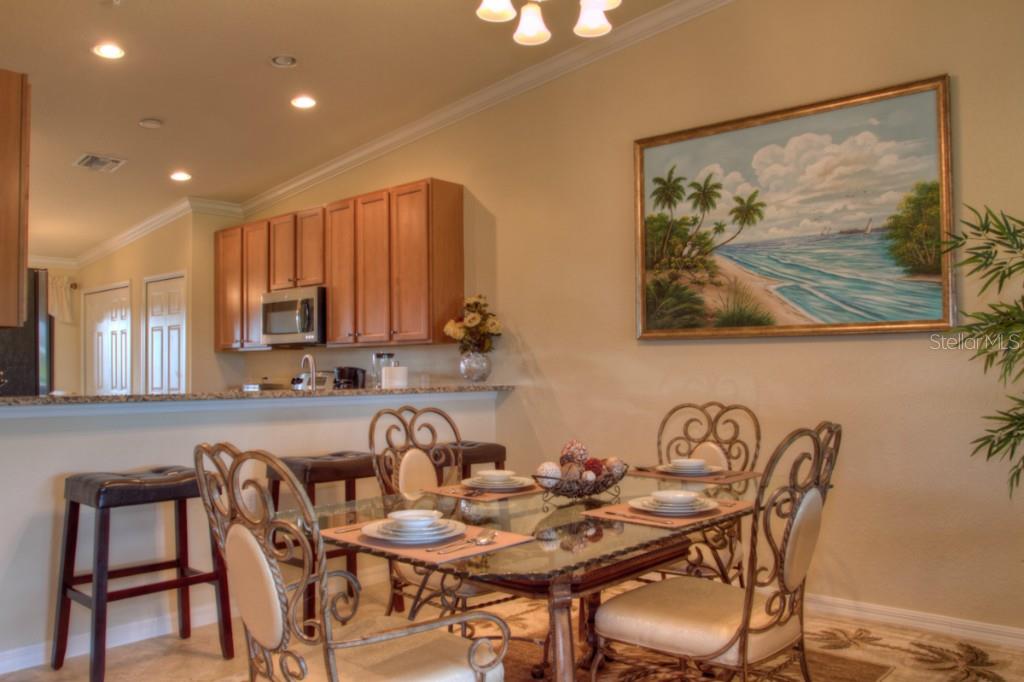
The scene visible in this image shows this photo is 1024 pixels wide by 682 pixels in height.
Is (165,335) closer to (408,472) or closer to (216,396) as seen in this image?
(216,396)

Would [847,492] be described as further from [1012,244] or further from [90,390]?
[90,390]

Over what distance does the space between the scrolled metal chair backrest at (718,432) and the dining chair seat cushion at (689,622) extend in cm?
105

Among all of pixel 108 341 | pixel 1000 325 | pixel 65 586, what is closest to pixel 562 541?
pixel 1000 325

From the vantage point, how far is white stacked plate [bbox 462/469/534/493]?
8.19 ft

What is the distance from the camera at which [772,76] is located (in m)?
3.43

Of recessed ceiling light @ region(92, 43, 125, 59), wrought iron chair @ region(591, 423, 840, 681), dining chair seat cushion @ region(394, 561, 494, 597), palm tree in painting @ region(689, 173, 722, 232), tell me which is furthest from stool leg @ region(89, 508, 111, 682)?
palm tree in painting @ region(689, 173, 722, 232)

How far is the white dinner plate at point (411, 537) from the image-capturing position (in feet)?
5.76

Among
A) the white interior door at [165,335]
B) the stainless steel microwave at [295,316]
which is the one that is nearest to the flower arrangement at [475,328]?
the stainless steel microwave at [295,316]

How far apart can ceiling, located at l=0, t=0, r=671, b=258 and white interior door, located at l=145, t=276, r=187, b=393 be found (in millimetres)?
1361

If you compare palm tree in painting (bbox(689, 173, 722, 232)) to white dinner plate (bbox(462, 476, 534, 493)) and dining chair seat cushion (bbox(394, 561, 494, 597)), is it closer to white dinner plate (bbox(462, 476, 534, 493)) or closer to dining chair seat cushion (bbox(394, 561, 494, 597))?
white dinner plate (bbox(462, 476, 534, 493))

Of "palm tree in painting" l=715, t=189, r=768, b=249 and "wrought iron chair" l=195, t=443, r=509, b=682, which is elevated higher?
"palm tree in painting" l=715, t=189, r=768, b=249

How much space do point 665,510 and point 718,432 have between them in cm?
175

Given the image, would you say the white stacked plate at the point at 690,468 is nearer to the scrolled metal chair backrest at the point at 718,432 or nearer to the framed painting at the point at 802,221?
the scrolled metal chair backrest at the point at 718,432

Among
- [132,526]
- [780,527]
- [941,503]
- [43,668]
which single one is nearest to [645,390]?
[780,527]
